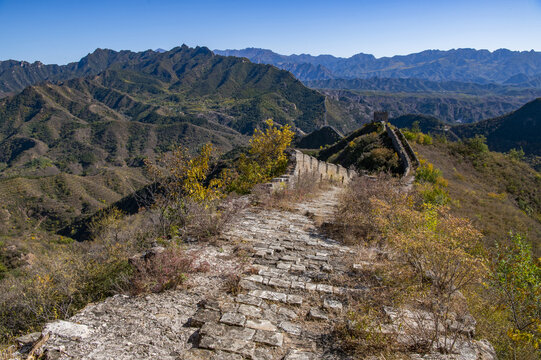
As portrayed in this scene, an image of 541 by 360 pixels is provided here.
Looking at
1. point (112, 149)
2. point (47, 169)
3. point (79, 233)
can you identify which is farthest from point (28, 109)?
point (79, 233)

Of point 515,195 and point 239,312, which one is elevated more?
point 239,312

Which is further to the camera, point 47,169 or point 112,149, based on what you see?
point 112,149

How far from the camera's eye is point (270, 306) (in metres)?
3.86

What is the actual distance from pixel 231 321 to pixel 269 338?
503 mm

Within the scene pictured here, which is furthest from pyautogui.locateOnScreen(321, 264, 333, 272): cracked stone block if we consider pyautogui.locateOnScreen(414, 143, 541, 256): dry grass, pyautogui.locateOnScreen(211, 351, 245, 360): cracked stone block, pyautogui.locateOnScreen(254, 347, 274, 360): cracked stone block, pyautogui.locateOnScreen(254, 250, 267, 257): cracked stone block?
pyautogui.locateOnScreen(414, 143, 541, 256): dry grass

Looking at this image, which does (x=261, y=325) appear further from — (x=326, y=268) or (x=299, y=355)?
(x=326, y=268)

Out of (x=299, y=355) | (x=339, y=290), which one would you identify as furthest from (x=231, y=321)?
(x=339, y=290)

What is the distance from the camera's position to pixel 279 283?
4422mm

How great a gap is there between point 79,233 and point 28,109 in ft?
617

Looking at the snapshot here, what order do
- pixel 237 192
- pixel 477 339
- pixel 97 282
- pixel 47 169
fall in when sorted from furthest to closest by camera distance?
pixel 47 169 → pixel 237 192 → pixel 97 282 → pixel 477 339

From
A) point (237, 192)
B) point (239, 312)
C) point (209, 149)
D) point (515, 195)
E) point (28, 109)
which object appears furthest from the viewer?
point (28, 109)

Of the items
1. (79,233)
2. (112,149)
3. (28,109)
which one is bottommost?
(79,233)

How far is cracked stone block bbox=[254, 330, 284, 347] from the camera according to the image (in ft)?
10.4

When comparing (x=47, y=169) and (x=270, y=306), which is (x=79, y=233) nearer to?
(x=270, y=306)
